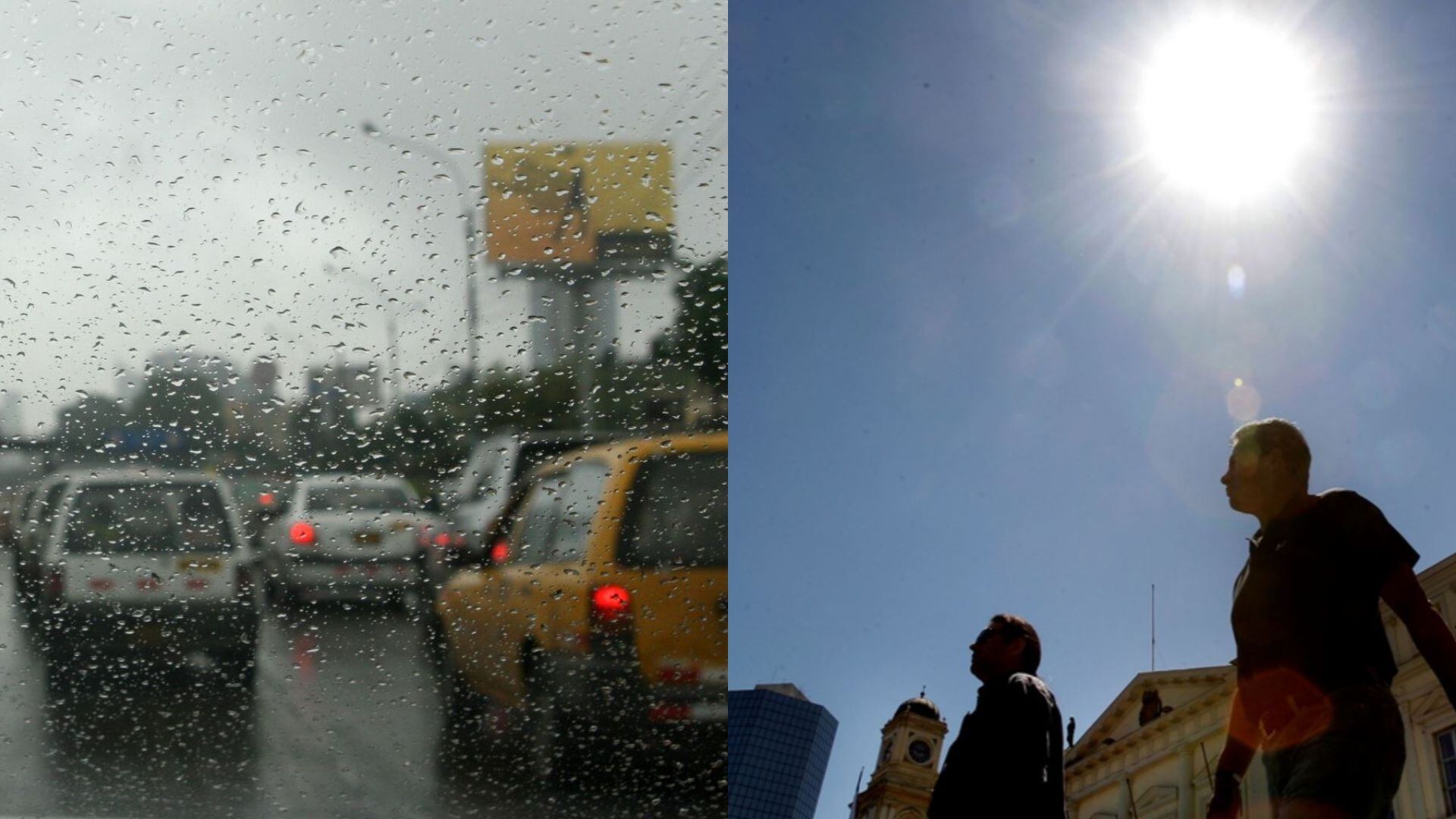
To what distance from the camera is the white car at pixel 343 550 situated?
62.5 inches

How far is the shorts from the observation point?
6.20 ft

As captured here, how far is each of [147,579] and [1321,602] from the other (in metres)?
1.86

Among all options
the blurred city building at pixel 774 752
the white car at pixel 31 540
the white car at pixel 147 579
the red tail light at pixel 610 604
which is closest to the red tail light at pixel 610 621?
the red tail light at pixel 610 604

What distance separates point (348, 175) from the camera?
1658 millimetres

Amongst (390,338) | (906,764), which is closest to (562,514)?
(390,338)

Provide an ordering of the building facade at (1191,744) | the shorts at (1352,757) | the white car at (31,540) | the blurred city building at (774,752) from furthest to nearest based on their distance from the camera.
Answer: the blurred city building at (774,752) < the building facade at (1191,744) < the shorts at (1352,757) < the white car at (31,540)

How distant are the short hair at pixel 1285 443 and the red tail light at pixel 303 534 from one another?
5.73ft

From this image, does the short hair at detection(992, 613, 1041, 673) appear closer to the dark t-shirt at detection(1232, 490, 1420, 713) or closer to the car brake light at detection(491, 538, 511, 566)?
the dark t-shirt at detection(1232, 490, 1420, 713)

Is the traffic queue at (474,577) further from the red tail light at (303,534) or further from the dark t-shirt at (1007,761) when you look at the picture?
the dark t-shirt at (1007,761)

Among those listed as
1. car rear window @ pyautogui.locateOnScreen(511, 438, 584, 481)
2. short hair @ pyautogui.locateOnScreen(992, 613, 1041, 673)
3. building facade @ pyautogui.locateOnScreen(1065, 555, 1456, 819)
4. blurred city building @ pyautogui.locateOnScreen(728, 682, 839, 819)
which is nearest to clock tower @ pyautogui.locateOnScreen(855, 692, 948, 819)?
building facade @ pyautogui.locateOnScreen(1065, 555, 1456, 819)

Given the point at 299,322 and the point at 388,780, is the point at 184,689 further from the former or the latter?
the point at 299,322

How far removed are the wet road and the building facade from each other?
1305 centimetres

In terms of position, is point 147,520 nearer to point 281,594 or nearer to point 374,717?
point 281,594

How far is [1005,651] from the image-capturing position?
9.47 ft
